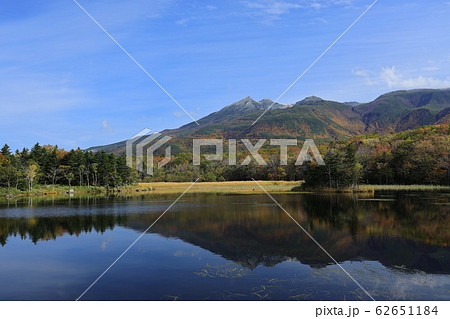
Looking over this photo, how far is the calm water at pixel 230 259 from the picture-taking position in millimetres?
9828

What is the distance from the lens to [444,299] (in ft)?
29.2

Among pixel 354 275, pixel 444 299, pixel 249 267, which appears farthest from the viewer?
pixel 249 267

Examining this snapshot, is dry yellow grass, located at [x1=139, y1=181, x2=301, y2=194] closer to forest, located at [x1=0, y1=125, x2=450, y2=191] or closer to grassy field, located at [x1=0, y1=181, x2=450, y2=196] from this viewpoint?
grassy field, located at [x1=0, y1=181, x2=450, y2=196]

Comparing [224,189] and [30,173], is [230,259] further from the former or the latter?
[30,173]

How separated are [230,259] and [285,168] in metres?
69.4

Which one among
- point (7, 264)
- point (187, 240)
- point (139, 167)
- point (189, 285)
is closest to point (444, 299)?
point (189, 285)

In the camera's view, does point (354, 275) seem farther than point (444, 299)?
Yes

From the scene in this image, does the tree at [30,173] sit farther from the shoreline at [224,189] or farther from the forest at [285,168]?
the shoreline at [224,189]

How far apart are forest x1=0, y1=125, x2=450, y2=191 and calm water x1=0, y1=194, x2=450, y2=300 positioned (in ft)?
104

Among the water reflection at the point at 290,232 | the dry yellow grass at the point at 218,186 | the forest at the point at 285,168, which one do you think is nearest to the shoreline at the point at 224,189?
the dry yellow grass at the point at 218,186

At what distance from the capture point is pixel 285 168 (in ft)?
268

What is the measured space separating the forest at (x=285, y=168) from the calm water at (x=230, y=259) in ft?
104

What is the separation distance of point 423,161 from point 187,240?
58377mm
